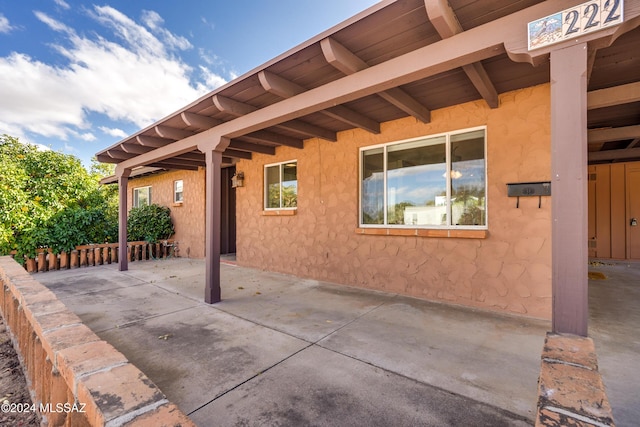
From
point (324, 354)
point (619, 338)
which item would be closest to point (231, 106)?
point (324, 354)

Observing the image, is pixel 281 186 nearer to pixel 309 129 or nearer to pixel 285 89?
pixel 309 129

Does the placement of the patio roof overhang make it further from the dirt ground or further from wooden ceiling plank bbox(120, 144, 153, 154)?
the dirt ground

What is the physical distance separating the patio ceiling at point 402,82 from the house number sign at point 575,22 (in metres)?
0.25

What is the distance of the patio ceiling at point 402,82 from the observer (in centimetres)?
213

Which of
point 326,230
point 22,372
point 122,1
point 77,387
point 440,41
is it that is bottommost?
point 22,372

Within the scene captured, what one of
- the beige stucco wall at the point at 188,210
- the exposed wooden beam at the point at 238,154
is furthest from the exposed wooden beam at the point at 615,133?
the beige stucco wall at the point at 188,210

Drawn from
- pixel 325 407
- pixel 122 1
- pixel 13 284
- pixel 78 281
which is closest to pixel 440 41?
pixel 325 407

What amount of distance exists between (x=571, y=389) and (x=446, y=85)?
10.4 ft

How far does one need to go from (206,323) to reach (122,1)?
11.4 meters

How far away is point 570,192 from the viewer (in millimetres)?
1662

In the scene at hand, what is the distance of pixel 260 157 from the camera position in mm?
6516

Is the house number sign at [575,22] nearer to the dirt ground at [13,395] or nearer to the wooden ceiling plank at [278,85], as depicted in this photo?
the wooden ceiling plank at [278,85]

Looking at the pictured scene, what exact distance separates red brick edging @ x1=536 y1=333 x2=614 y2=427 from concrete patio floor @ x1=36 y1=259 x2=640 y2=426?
632 mm

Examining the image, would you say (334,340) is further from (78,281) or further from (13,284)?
(78,281)
